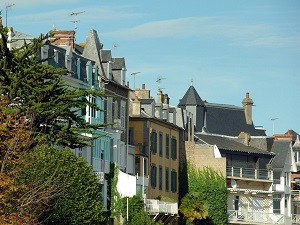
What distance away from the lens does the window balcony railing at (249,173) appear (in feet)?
369

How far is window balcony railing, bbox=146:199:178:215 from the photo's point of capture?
93500 mm

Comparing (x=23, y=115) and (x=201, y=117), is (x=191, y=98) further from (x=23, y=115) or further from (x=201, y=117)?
(x=23, y=115)

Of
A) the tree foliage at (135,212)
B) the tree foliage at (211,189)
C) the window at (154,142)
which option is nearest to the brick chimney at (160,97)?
the tree foliage at (211,189)

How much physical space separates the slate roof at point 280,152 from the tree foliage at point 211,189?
10213 millimetres

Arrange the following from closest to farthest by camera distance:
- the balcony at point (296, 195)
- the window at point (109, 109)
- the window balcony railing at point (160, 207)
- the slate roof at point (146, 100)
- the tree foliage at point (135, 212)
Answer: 1. the tree foliage at point (135, 212)
2. the window at point (109, 109)
3. the window balcony railing at point (160, 207)
4. the slate roof at point (146, 100)
5. the balcony at point (296, 195)

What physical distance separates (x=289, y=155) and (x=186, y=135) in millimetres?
15048

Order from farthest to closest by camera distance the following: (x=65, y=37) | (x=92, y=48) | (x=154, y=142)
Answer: (x=154, y=142)
(x=92, y=48)
(x=65, y=37)

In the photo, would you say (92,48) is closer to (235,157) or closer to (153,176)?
(153,176)

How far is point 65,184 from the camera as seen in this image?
6006 cm

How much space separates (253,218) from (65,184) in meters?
56.8

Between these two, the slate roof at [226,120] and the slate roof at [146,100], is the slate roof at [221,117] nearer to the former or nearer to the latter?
the slate roof at [226,120]

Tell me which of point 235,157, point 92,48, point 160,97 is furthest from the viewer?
point 235,157

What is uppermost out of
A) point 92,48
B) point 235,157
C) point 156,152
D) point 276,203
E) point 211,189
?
point 92,48

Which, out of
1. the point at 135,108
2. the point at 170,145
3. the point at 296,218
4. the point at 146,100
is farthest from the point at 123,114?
the point at 296,218
